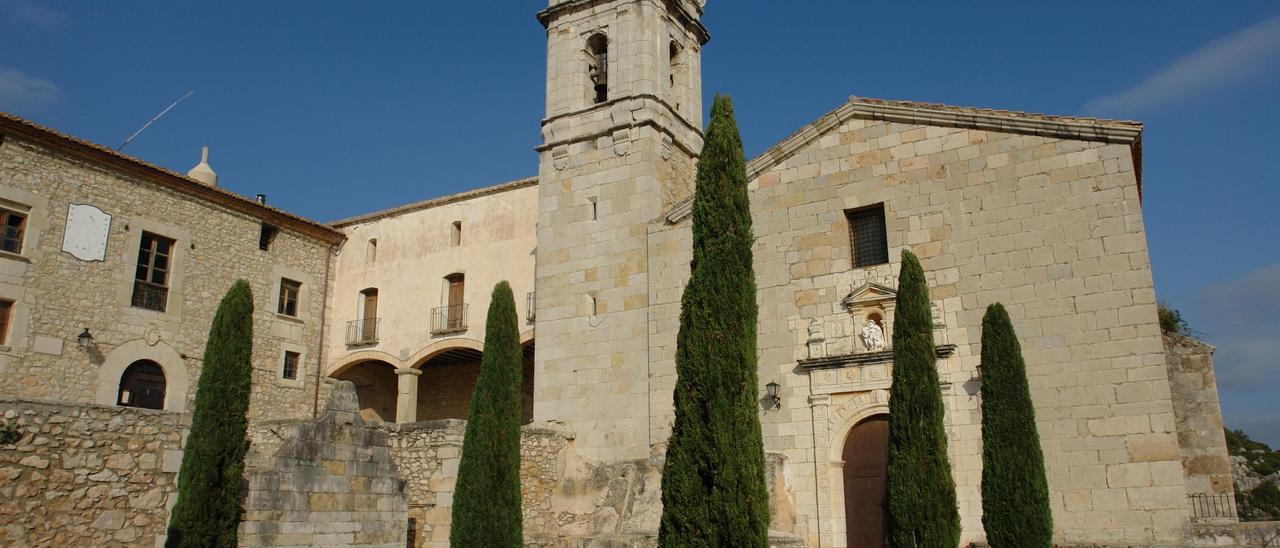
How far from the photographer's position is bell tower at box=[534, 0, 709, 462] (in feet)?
52.1

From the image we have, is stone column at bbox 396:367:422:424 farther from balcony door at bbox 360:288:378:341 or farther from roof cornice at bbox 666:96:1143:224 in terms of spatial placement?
roof cornice at bbox 666:96:1143:224

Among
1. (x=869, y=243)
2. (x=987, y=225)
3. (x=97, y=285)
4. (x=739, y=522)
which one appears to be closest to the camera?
(x=739, y=522)

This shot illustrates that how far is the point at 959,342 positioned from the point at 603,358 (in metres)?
5.61

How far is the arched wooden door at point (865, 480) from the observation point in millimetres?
13430

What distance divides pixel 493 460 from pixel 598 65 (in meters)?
8.65

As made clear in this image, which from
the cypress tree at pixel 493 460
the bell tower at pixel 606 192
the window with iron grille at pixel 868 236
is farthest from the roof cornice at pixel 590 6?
the cypress tree at pixel 493 460

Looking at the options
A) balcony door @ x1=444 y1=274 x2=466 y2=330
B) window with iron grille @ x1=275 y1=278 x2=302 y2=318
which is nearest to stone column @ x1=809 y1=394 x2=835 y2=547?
balcony door @ x1=444 y1=274 x2=466 y2=330

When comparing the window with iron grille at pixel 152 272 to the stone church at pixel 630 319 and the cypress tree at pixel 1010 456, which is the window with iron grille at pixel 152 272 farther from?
the cypress tree at pixel 1010 456

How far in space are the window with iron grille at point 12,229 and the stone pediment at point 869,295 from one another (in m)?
13.8

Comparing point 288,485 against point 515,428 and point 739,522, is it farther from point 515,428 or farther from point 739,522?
point 739,522

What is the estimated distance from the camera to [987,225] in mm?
13578

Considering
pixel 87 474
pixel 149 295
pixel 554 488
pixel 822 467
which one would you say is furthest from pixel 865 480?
pixel 149 295

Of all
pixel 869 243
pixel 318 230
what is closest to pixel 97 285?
pixel 318 230

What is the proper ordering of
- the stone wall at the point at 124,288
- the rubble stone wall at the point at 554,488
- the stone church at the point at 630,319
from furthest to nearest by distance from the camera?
1. the stone wall at the point at 124,288
2. the rubble stone wall at the point at 554,488
3. the stone church at the point at 630,319
